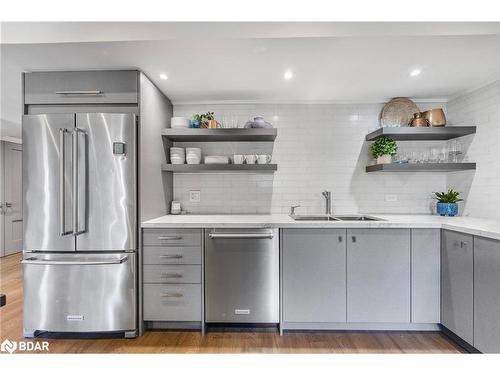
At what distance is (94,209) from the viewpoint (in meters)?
2.20

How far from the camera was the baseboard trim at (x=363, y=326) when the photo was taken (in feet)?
7.53

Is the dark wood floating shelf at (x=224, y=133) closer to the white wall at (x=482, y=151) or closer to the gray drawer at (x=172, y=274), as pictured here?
the gray drawer at (x=172, y=274)

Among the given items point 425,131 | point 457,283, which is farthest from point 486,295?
point 425,131

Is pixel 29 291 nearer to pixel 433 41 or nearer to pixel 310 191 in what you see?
pixel 310 191

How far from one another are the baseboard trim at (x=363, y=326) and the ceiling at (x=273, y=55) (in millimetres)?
2175

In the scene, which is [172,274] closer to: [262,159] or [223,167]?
[223,167]

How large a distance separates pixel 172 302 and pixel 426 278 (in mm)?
2157

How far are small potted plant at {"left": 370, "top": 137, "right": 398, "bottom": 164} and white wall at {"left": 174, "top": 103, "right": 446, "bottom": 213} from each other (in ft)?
0.70

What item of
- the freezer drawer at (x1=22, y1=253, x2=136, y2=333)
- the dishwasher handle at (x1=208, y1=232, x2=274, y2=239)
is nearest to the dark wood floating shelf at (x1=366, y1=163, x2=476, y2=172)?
the dishwasher handle at (x1=208, y1=232, x2=274, y2=239)

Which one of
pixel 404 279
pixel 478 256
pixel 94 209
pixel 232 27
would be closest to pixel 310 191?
pixel 404 279

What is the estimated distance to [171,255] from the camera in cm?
232
